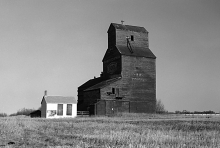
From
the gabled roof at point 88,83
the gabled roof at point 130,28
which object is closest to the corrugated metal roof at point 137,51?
the gabled roof at point 130,28

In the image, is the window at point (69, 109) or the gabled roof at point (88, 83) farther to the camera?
the gabled roof at point (88, 83)

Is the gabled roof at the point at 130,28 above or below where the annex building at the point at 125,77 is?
above

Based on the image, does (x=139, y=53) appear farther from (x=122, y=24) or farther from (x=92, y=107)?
(x=92, y=107)

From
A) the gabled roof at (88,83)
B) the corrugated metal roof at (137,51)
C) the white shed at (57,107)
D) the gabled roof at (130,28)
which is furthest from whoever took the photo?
the gabled roof at (88,83)

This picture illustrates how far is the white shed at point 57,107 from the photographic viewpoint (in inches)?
1665

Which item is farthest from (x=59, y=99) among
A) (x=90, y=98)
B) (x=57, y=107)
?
(x=90, y=98)

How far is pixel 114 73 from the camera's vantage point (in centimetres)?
4716

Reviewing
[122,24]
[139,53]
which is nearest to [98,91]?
[139,53]

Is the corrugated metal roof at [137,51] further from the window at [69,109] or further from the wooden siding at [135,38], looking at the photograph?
the window at [69,109]

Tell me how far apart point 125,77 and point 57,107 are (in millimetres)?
11020

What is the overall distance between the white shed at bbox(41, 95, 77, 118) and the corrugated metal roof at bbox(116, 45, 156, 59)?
11.0 meters

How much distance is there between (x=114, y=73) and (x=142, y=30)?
9077 millimetres

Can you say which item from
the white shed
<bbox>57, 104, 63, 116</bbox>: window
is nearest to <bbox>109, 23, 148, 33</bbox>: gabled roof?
the white shed

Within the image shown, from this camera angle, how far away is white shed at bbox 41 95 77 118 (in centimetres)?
4228
